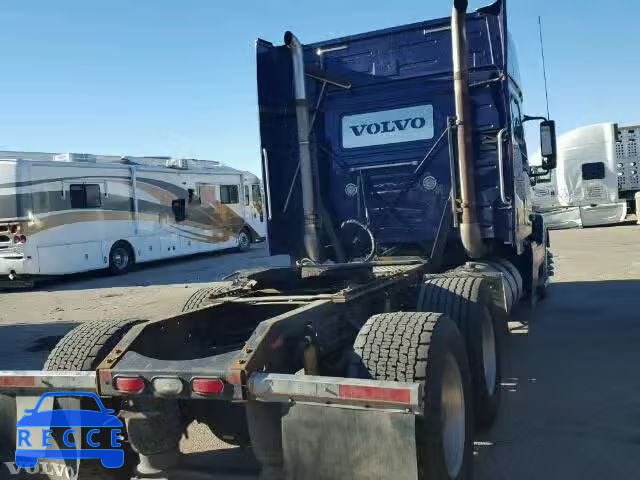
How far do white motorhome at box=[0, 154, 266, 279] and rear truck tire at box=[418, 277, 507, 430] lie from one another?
13403 millimetres

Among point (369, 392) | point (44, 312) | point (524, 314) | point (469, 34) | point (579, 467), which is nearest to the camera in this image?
point (369, 392)

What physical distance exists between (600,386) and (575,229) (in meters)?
22.5

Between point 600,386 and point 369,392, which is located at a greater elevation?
point 369,392

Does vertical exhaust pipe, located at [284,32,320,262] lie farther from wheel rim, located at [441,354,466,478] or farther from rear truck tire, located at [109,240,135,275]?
rear truck tire, located at [109,240,135,275]

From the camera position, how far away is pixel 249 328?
15.5 feet

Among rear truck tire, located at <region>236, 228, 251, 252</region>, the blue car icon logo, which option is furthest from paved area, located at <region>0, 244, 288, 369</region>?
the blue car icon logo

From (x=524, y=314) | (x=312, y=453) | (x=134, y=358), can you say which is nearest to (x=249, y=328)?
(x=134, y=358)

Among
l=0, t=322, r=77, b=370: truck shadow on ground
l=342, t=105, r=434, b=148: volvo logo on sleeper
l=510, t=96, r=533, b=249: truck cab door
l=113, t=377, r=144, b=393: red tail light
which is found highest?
l=342, t=105, r=434, b=148: volvo logo on sleeper

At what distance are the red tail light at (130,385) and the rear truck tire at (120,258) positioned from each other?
52.1 feet

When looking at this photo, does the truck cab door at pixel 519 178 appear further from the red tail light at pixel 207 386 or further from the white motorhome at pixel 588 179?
the white motorhome at pixel 588 179

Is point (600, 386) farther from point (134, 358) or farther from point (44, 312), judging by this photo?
point (44, 312)

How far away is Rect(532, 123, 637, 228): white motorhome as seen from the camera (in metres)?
25.0

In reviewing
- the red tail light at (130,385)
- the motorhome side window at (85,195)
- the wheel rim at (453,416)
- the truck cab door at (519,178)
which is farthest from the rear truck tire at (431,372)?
the motorhome side window at (85,195)

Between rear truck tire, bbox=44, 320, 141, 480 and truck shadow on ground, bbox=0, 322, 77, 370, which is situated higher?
rear truck tire, bbox=44, 320, 141, 480
